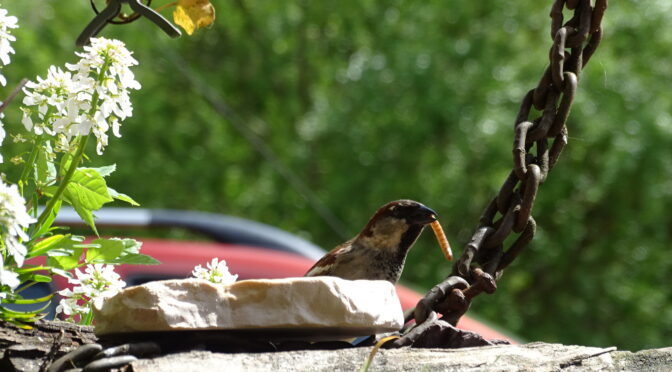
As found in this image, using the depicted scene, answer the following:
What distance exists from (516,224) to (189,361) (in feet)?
2.83

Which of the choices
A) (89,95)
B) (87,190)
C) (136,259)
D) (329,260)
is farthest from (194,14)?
(329,260)

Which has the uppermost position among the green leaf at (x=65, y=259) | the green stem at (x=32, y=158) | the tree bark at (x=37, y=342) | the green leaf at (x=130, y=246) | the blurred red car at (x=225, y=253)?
the blurred red car at (x=225, y=253)

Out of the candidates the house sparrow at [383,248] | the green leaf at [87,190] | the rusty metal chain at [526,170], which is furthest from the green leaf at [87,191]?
the house sparrow at [383,248]

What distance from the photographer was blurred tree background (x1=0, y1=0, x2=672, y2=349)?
14.5 metres

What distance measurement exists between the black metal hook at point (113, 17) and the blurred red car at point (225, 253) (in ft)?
15.8

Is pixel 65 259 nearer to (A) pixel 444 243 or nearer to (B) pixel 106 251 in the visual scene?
(B) pixel 106 251

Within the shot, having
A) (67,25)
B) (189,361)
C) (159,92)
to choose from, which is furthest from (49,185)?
(67,25)

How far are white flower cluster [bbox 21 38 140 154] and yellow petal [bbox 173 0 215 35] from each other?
0.30 m

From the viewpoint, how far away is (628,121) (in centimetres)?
1456

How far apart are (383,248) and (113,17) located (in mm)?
1292

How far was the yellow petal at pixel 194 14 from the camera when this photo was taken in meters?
2.35

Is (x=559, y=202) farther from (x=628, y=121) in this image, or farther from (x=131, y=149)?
(x=131, y=149)

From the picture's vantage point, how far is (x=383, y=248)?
3.24 m

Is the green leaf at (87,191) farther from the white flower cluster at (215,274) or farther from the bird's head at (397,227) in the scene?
the bird's head at (397,227)
